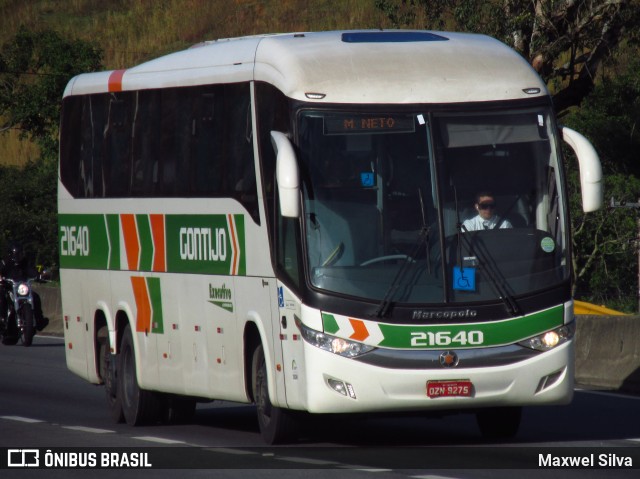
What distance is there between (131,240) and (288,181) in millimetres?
4356

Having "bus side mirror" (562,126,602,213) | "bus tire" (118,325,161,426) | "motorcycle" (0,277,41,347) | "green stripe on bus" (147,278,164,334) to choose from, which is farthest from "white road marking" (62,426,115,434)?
"motorcycle" (0,277,41,347)

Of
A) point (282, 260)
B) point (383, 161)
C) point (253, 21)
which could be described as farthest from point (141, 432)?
point (253, 21)

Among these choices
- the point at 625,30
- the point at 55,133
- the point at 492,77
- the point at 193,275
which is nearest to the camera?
the point at 492,77

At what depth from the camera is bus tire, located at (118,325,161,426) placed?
16.0 meters

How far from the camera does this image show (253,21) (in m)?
84.6

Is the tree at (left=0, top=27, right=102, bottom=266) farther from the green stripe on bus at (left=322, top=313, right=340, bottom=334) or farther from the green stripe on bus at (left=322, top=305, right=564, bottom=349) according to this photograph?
the green stripe on bus at (left=322, top=305, right=564, bottom=349)

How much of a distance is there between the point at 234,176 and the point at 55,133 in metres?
44.7

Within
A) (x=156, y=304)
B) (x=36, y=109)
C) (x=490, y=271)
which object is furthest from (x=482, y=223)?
(x=36, y=109)

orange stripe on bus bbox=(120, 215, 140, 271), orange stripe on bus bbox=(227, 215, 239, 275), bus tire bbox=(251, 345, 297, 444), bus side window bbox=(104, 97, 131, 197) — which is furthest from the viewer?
bus side window bbox=(104, 97, 131, 197)

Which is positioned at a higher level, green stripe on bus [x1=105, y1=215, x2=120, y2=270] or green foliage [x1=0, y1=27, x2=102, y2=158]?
green stripe on bus [x1=105, y1=215, x2=120, y2=270]

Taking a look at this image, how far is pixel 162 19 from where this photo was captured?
86.4m

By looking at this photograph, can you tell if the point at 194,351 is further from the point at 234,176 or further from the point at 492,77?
the point at 492,77

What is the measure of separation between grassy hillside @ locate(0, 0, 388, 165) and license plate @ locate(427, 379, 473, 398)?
62865 mm

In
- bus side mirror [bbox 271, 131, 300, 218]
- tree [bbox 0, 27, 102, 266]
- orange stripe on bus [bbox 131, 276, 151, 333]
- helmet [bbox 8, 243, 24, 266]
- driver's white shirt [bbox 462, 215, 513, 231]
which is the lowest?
tree [bbox 0, 27, 102, 266]
